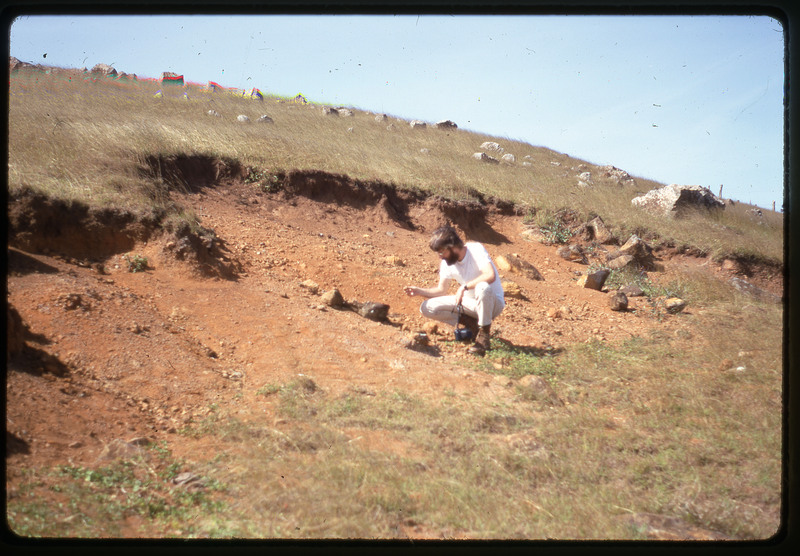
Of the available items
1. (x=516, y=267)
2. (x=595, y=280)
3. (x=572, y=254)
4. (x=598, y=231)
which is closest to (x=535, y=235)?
(x=572, y=254)

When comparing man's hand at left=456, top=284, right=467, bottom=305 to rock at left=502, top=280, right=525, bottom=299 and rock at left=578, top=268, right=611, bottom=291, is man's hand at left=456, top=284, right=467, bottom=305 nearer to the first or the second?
rock at left=502, top=280, right=525, bottom=299

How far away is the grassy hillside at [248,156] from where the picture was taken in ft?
19.2

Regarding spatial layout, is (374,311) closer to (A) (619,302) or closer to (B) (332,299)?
(B) (332,299)

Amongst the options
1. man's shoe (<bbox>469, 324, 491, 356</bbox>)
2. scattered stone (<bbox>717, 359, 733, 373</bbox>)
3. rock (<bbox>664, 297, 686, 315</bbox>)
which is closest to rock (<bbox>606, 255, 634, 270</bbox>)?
rock (<bbox>664, 297, 686, 315</bbox>)

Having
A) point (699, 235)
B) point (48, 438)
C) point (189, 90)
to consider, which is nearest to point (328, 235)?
point (48, 438)

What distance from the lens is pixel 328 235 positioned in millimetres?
8000

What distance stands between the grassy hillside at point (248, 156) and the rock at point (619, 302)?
74.5 inches

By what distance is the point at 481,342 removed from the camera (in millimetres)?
5035

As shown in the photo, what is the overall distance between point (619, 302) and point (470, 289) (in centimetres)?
321

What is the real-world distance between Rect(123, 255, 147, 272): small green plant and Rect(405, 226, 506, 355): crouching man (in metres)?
2.70

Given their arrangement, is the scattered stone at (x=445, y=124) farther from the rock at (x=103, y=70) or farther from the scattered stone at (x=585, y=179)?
the rock at (x=103, y=70)

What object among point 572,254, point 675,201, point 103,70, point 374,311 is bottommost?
point 374,311

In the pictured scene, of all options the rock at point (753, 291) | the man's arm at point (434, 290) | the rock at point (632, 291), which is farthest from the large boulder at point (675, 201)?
the man's arm at point (434, 290)

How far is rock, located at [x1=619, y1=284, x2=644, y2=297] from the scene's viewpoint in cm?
807
